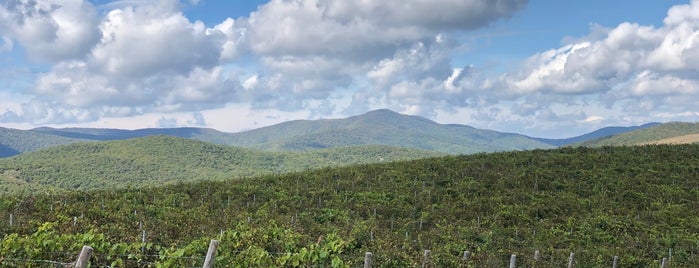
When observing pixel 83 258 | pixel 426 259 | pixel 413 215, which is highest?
pixel 83 258

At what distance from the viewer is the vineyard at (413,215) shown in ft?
48.6

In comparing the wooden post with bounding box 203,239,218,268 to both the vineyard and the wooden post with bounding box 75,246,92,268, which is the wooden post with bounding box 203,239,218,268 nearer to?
the vineyard

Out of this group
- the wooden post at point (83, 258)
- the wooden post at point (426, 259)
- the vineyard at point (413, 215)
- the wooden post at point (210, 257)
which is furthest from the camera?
the vineyard at point (413, 215)

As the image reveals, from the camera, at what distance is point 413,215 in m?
38.9

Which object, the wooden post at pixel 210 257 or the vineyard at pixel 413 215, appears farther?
the vineyard at pixel 413 215

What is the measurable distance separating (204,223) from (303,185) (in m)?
25.8

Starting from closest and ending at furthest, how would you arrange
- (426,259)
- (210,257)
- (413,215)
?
(210,257) < (426,259) < (413,215)

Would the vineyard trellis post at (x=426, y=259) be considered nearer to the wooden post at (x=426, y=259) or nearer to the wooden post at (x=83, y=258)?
the wooden post at (x=426, y=259)

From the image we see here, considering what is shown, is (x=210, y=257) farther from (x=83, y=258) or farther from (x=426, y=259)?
(x=426, y=259)

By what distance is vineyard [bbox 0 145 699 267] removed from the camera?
Result: 14820mm

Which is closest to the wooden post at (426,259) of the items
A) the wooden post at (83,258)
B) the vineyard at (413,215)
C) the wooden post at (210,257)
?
the vineyard at (413,215)

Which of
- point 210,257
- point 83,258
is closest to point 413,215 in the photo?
point 210,257

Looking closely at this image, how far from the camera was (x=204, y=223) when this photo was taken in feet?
85.2

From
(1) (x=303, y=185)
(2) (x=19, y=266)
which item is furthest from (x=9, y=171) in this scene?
(2) (x=19, y=266)
